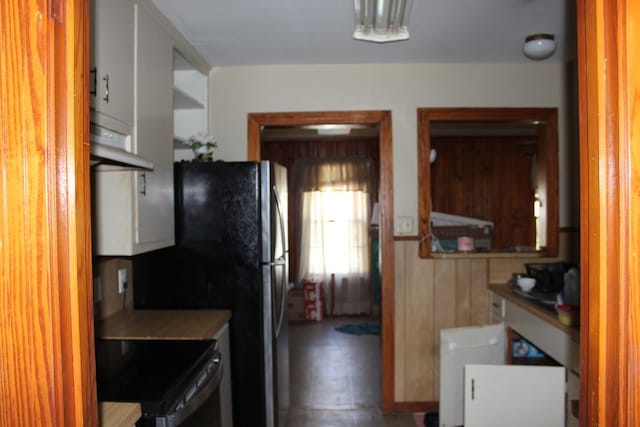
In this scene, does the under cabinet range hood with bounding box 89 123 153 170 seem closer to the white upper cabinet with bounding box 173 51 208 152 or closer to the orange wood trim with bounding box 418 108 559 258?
the white upper cabinet with bounding box 173 51 208 152

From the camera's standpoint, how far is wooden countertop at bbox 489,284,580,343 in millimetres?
2080

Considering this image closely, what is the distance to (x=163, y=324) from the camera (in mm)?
2182

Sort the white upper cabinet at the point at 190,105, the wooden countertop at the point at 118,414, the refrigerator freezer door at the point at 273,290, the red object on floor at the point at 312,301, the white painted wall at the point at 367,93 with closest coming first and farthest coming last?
the wooden countertop at the point at 118,414, the refrigerator freezer door at the point at 273,290, the white upper cabinet at the point at 190,105, the white painted wall at the point at 367,93, the red object on floor at the point at 312,301

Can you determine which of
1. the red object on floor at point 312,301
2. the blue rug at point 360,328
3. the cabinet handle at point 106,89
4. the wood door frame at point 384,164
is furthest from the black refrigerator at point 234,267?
the red object on floor at point 312,301

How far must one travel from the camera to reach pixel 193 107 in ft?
10.2

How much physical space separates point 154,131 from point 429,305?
2.10 meters

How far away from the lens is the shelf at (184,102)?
2.80 metres

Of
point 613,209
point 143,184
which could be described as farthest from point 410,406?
point 613,209

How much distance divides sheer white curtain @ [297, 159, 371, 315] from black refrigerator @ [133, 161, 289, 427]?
133 inches

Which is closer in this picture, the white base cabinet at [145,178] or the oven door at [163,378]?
the oven door at [163,378]

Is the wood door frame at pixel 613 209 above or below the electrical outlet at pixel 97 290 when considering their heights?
above

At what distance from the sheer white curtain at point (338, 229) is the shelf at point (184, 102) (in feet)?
9.66

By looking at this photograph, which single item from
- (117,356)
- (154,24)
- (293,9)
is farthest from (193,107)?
(117,356)

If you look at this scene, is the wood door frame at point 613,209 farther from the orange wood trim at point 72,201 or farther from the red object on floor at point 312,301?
the red object on floor at point 312,301
